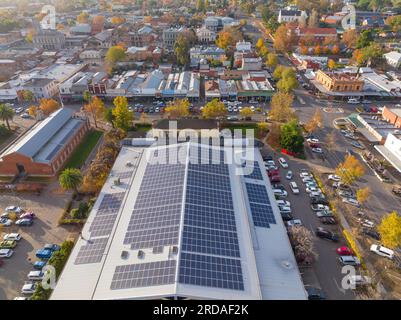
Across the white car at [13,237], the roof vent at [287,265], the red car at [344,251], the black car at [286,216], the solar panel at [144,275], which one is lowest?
the white car at [13,237]

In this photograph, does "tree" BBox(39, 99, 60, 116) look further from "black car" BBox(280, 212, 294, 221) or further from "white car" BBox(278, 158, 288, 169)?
"black car" BBox(280, 212, 294, 221)

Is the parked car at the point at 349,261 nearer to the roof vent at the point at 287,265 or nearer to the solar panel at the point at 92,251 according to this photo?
the roof vent at the point at 287,265

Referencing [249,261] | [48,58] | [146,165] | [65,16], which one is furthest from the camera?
[65,16]

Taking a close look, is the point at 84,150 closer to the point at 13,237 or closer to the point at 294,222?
the point at 13,237

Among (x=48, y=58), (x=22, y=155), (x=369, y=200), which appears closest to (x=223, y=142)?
(x=369, y=200)

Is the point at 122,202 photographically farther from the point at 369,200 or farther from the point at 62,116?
the point at 369,200

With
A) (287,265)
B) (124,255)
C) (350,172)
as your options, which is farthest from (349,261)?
(124,255)

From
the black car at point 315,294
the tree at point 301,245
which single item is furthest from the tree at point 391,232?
the black car at point 315,294

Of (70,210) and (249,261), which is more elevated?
(249,261)
